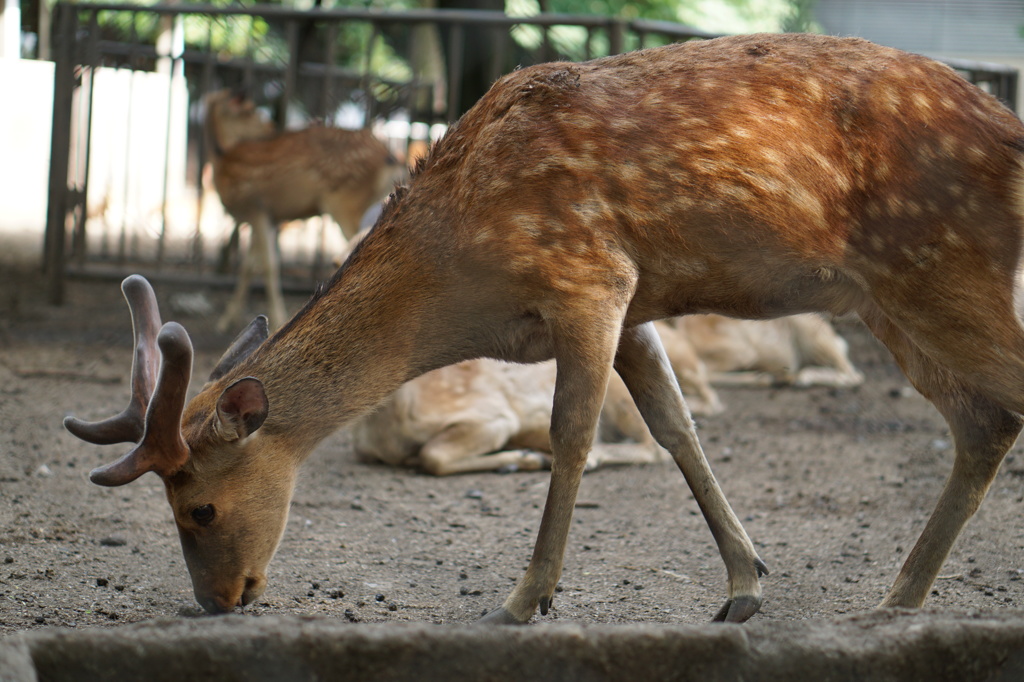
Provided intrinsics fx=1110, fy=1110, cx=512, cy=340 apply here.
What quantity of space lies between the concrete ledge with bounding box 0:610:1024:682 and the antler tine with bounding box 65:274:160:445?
1.17 metres

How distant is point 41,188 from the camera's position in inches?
795

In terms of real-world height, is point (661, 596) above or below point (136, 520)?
above

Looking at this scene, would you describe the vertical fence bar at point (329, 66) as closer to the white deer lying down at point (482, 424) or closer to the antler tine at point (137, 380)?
the white deer lying down at point (482, 424)

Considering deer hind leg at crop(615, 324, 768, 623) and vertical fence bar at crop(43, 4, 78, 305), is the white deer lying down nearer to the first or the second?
deer hind leg at crop(615, 324, 768, 623)

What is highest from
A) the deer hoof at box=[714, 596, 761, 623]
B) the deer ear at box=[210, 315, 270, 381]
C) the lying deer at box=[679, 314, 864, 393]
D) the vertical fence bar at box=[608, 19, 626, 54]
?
the vertical fence bar at box=[608, 19, 626, 54]

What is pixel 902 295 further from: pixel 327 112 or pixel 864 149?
pixel 327 112

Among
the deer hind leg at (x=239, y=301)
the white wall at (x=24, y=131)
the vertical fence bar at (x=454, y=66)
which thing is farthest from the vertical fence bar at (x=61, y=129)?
the white wall at (x=24, y=131)

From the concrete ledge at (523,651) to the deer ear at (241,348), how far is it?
1376 millimetres

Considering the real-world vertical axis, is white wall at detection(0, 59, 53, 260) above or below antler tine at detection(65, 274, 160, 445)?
below

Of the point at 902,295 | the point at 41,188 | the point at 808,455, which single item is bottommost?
the point at 41,188

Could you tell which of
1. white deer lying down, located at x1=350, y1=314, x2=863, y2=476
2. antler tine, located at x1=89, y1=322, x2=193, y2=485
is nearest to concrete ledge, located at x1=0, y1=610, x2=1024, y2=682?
antler tine, located at x1=89, y1=322, x2=193, y2=485

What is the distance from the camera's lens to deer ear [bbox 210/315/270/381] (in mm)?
3695

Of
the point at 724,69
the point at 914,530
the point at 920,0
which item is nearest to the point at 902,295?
the point at 724,69

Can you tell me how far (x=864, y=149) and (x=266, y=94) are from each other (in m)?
12.4
